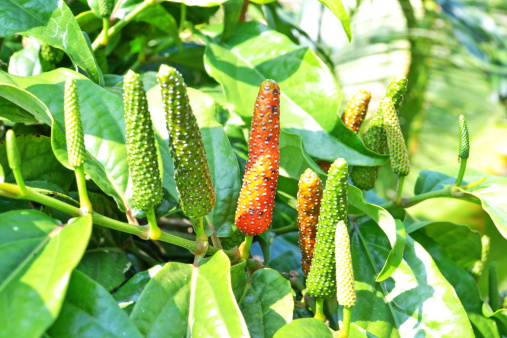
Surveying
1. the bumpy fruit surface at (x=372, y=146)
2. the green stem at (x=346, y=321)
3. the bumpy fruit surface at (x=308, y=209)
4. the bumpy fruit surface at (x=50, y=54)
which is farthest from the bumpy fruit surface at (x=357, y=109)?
the bumpy fruit surface at (x=50, y=54)

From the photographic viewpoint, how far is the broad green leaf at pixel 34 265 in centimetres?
38

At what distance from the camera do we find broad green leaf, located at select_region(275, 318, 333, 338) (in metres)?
0.50

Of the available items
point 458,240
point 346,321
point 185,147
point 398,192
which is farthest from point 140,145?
point 458,240

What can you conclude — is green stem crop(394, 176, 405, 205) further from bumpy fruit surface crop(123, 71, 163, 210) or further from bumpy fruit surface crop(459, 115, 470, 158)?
bumpy fruit surface crop(123, 71, 163, 210)

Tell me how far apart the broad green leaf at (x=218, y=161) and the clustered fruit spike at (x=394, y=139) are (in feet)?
0.59

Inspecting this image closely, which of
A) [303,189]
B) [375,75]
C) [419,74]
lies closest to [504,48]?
[419,74]

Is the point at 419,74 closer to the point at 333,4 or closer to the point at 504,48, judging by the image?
the point at 504,48

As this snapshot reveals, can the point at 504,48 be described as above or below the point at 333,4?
below

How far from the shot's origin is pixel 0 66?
2.44ft

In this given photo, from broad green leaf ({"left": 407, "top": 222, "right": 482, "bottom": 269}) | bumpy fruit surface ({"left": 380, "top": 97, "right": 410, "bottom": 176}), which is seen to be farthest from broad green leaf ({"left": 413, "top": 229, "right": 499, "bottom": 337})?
bumpy fruit surface ({"left": 380, "top": 97, "right": 410, "bottom": 176})

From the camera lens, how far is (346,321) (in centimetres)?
54

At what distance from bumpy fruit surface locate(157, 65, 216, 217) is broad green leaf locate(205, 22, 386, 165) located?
0.21 m

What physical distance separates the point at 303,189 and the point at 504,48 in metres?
2.36

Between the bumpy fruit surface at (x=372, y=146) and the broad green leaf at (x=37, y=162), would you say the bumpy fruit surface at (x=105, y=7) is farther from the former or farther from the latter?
the bumpy fruit surface at (x=372, y=146)
